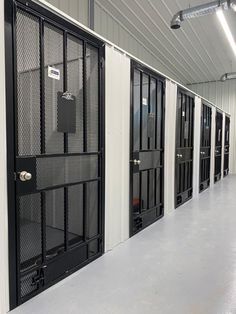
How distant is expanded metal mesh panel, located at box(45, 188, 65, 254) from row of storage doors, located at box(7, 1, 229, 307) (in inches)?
0.4

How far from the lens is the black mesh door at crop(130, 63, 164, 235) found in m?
3.68

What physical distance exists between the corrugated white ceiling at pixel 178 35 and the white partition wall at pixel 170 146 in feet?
6.02

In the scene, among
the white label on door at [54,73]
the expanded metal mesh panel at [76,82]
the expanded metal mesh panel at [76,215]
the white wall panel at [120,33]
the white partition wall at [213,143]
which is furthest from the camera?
the white partition wall at [213,143]

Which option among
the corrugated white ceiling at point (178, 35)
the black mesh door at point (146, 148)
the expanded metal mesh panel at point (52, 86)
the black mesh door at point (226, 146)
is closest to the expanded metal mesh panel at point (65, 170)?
the expanded metal mesh panel at point (52, 86)

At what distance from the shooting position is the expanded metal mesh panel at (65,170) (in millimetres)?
2236

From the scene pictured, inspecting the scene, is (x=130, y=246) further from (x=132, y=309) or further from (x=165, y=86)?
(x=165, y=86)

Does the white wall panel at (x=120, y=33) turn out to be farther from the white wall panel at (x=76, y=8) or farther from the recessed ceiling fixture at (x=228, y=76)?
the recessed ceiling fixture at (x=228, y=76)

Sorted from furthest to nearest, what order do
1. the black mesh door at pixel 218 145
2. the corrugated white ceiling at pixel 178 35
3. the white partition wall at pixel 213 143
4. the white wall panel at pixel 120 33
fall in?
the black mesh door at pixel 218 145
the white partition wall at pixel 213 143
the white wall panel at pixel 120 33
the corrugated white ceiling at pixel 178 35

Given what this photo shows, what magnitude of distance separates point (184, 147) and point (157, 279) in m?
3.62

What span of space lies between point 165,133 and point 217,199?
254cm

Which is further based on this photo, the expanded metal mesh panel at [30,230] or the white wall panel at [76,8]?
the white wall panel at [76,8]

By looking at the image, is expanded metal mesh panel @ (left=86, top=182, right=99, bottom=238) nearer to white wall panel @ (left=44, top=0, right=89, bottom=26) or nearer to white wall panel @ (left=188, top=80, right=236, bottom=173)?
white wall panel @ (left=44, top=0, right=89, bottom=26)

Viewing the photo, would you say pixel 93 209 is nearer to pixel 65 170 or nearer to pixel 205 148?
pixel 65 170

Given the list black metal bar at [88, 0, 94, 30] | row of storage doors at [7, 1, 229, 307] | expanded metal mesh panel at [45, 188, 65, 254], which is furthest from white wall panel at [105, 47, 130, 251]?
black metal bar at [88, 0, 94, 30]
